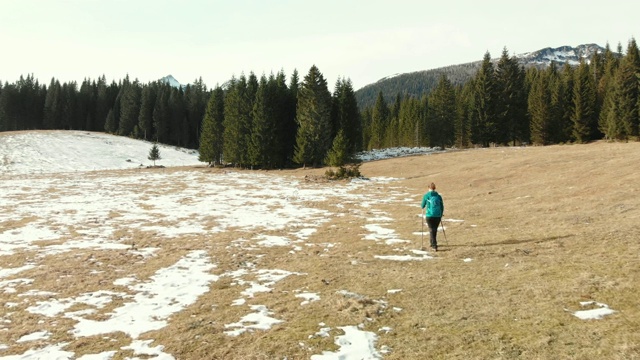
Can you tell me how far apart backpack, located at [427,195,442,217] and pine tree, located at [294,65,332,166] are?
4289cm

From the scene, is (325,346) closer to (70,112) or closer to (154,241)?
(154,241)

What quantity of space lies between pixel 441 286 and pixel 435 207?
4.50 m

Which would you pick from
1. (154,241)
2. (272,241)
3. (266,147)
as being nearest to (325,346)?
(272,241)

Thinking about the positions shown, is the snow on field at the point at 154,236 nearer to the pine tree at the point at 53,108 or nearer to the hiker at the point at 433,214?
the hiker at the point at 433,214

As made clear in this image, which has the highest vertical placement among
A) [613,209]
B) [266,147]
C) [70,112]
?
[70,112]

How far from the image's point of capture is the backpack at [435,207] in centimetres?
1338

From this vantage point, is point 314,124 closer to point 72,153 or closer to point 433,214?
point 433,214

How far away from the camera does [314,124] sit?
56.5m

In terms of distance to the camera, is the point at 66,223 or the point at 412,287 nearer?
the point at 412,287

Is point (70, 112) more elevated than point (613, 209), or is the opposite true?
point (70, 112)

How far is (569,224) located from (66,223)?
77.9ft

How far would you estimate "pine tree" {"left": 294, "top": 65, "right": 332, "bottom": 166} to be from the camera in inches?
2211

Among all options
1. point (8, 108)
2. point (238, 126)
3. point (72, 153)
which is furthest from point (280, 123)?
point (8, 108)

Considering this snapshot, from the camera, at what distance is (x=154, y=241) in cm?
1603
